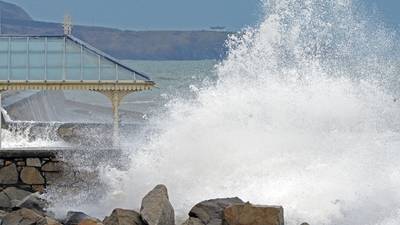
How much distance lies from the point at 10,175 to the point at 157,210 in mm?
4755

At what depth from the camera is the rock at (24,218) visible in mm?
9914

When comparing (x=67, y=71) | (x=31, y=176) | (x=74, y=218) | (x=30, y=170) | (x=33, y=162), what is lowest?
(x=74, y=218)

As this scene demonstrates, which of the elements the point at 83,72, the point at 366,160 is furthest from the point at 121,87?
the point at 366,160

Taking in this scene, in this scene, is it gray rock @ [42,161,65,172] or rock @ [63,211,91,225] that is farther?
gray rock @ [42,161,65,172]

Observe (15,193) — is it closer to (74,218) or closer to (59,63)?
(74,218)

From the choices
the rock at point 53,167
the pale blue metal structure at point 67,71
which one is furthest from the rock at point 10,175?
the pale blue metal structure at point 67,71

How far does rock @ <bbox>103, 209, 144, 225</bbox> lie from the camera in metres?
9.11

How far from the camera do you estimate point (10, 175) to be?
43.0ft

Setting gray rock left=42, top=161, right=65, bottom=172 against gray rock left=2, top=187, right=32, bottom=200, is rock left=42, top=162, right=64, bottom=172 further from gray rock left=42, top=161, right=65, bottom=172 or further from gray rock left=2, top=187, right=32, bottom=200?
gray rock left=2, top=187, right=32, bottom=200

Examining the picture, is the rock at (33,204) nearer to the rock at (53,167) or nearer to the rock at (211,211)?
the rock at (53,167)

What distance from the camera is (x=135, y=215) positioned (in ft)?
30.3

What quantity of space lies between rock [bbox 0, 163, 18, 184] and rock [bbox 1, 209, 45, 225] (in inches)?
119

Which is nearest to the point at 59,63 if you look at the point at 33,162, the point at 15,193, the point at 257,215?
the point at 33,162

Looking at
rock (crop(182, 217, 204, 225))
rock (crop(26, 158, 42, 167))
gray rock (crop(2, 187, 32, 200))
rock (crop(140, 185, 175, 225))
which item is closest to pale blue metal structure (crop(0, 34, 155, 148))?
rock (crop(26, 158, 42, 167))
